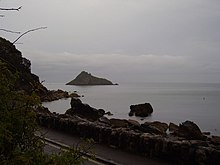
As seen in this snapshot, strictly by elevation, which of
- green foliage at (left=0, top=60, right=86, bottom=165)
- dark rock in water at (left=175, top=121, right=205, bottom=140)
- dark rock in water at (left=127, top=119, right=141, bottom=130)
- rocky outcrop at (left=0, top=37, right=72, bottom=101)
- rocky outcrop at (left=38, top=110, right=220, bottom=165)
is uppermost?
A: rocky outcrop at (left=0, top=37, right=72, bottom=101)

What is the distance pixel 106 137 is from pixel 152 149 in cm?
253

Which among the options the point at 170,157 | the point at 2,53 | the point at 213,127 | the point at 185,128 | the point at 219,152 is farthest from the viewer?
the point at 213,127

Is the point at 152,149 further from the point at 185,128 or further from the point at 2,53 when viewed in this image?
the point at 185,128

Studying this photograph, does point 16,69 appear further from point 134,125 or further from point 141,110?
point 141,110

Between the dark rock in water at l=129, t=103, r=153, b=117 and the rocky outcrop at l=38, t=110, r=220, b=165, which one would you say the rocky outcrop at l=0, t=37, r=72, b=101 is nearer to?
the rocky outcrop at l=38, t=110, r=220, b=165

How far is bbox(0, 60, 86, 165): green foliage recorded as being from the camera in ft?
10.8

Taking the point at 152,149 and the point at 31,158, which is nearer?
the point at 31,158

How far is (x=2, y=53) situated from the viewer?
3582mm

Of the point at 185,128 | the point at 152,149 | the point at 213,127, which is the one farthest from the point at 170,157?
the point at 213,127

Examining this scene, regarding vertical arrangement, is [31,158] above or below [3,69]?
below

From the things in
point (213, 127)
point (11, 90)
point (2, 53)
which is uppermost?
point (2, 53)

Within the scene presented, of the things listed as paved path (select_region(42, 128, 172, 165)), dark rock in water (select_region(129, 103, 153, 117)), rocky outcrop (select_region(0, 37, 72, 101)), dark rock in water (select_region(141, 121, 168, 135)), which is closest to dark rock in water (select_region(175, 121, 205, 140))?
dark rock in water (select_region(141, 121, 168, 135))

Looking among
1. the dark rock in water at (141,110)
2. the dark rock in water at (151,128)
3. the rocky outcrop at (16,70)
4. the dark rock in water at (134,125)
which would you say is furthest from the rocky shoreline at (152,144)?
the dark rock in water at (141,110)

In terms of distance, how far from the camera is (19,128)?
347 centimetres
